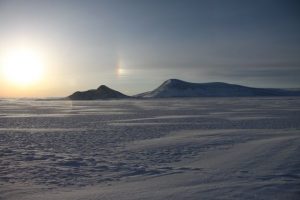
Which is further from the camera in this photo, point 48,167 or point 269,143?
point 269,143

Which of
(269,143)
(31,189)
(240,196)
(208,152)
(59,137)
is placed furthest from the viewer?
(59,137)

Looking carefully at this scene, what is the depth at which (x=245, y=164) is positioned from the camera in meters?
10.7

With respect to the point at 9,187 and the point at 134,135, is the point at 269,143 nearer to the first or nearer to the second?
the point at 134,135

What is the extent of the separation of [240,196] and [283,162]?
401cm

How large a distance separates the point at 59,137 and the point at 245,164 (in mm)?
10317

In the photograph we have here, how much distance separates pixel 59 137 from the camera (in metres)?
18.2

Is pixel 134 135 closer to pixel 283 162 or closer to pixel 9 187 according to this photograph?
pixel 283 162

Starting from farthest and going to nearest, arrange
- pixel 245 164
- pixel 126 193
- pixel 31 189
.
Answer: pixel 245 164, pixel 31 189, pixel 126 193

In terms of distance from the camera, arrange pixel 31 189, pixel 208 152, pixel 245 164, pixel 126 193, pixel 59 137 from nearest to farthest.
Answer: pixel 126 193
pixel 31 189
pixel 245 164
pixel 208 152
pixel 59 137

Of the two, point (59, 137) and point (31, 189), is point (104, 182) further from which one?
point (59, 137)

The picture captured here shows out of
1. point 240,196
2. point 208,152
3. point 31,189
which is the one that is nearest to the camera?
point 240,196

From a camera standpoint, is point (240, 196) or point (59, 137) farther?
point (59, 137)

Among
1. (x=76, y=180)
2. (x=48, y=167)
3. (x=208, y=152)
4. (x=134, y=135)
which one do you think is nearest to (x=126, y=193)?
(x=76, y=180)

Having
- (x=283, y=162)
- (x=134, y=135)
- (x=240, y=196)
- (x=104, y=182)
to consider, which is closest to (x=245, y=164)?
(x=283, y=162)
